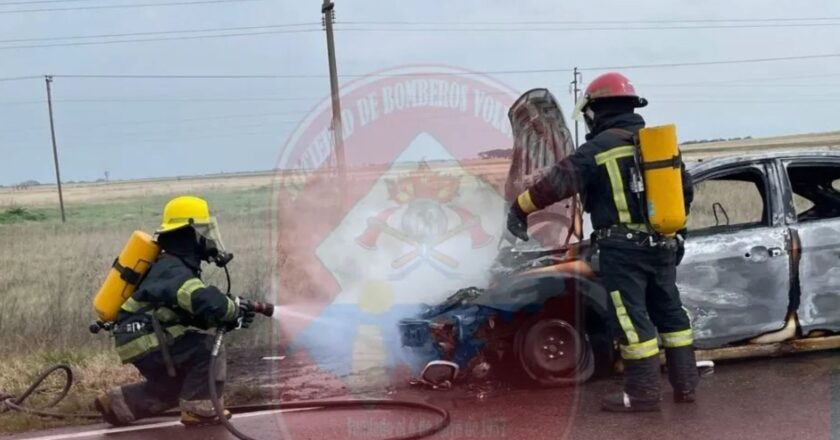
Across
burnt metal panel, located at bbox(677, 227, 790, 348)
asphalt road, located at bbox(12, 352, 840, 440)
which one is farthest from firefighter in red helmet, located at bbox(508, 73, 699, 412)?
burnt metal panel, located at bbox(677, 227, 790, 348)

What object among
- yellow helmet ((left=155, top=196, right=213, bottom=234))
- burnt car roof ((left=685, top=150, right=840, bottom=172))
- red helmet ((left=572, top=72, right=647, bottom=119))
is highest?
red helmet ((left=572, top=72, right=647, bottom=119))

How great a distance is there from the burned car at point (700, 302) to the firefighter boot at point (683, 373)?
55cm

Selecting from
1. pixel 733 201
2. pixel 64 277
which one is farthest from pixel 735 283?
pixel 64 277

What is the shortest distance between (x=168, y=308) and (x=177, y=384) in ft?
1.83

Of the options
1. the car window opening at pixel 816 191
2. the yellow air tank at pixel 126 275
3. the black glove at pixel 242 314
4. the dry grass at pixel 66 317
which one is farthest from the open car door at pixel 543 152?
the dry grass at pixel 66 317

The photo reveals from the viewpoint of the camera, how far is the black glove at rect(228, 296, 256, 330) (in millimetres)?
4922

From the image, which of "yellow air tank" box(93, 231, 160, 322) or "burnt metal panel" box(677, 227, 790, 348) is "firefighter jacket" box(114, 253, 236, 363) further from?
"burnt metal panel" box(677, 227, 790, 348)

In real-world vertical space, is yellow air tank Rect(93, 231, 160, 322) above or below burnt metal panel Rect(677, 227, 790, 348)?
above

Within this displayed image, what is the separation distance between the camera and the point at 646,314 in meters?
4.96

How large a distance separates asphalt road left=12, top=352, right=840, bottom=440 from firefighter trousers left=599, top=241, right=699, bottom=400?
204 mm

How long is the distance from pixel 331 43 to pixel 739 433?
16464mm

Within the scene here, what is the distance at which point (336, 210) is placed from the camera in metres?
12.4

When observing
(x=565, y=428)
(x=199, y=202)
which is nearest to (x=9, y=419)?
(x=199, y=202)

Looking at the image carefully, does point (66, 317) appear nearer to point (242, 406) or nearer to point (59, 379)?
point (59, 379)
